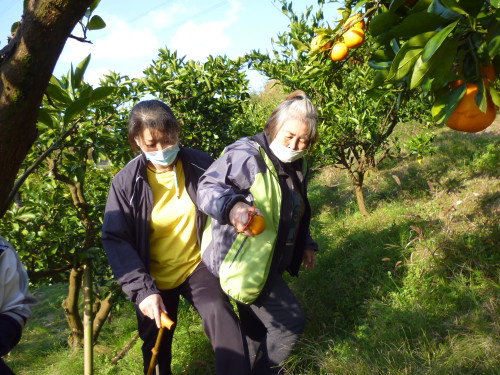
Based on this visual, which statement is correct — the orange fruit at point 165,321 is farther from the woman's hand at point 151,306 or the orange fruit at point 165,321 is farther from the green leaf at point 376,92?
the green leaf at point 376,92

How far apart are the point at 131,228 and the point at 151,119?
56cm

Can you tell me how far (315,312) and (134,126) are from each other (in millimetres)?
1961

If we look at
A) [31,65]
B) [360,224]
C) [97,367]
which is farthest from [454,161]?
[31,65]

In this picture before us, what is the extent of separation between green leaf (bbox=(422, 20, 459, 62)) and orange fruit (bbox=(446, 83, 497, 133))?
1.24 feet

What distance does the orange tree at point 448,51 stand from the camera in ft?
3.80

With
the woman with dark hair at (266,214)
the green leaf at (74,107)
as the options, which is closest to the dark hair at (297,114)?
the woman with dark hair at (266,214)

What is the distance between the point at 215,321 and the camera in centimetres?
196

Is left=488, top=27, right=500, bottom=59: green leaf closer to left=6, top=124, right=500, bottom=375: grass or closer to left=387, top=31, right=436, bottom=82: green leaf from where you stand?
left=387, top=31, right=436, bottom=82: green leaf

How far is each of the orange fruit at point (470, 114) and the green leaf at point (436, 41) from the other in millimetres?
377

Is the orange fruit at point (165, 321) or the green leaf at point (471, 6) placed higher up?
the green leaf at point (471, 6)

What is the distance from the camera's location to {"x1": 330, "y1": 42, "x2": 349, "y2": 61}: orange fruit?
1.81 m

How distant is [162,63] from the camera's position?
376cm

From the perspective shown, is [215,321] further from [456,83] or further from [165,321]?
[456,83]

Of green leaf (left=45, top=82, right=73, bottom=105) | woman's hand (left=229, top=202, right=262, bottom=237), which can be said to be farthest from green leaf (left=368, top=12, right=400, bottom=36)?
green leaf (left=45, top=82, right=73, bottom=105)
